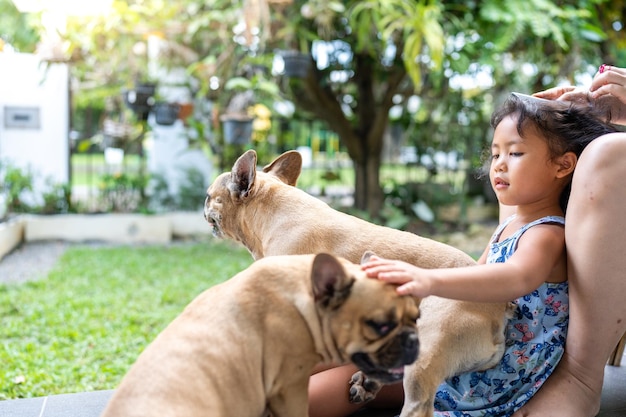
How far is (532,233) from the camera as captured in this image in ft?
9.07

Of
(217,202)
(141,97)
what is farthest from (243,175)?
(141,97)

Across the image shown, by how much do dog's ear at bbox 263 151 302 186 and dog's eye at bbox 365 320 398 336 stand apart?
1.74 metres

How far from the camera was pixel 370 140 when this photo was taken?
433 inches

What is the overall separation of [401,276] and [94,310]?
4.73 metres

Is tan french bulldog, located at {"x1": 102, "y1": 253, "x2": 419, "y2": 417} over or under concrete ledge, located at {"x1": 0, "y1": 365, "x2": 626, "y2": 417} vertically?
over

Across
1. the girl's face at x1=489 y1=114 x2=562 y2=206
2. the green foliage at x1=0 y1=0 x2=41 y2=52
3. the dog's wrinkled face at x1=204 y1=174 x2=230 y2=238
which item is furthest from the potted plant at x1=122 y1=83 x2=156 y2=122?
the girl's face at x1=489 y1=114 x2=562 y2=206

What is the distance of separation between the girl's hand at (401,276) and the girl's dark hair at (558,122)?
3.20ft

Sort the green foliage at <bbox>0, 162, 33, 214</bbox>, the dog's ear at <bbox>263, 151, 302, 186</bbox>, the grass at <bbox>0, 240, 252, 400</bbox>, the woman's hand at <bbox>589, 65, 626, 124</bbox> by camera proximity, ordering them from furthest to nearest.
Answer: the green foliage at <bbox>0, 162, 33, 214</bbox> → the grass at <bbox>0, 240, 252, 400</bbox> → the dog's ear at <bbox>263, 151, 302, 186</bbox> → the woman's hand at <bbox>589, 65, 626, 124</bbox>

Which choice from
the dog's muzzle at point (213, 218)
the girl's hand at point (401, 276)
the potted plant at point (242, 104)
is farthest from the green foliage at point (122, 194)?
the girl's hand at point (401, 276)

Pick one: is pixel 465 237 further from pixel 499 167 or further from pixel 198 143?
pixel 499 167

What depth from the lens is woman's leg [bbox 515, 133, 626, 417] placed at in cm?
270

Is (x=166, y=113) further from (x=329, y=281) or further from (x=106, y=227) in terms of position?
(x=329, y=281)

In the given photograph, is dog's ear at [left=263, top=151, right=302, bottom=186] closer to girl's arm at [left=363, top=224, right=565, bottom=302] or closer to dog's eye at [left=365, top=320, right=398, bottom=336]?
girl's arm at [left=363, top=224, right=565, bottom=302]

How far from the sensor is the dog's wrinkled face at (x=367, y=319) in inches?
82.4
